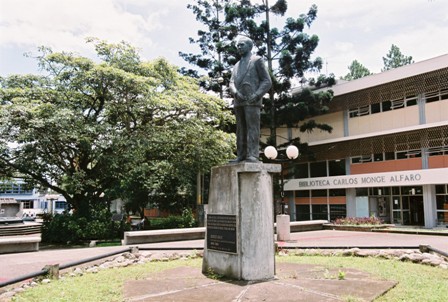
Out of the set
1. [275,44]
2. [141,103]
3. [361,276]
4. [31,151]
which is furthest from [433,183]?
[31,151]

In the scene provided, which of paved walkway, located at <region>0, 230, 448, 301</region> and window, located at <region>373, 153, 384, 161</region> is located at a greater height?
window, located at <region>373, 153, 384, 161</region>

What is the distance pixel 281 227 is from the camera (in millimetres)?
15484

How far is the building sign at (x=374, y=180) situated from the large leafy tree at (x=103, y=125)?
1170 cm

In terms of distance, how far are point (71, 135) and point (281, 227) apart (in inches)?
342

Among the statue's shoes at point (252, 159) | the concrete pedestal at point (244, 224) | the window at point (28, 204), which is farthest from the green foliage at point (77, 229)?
the window at point (28, 204)

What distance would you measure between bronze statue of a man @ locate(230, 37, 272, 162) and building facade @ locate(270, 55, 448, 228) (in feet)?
63.2

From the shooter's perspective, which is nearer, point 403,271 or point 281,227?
point 403,271

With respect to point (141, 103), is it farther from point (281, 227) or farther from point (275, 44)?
point (275, 44)

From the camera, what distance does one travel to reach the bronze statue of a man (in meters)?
7.73

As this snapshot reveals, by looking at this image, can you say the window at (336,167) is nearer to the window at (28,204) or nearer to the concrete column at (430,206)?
the concrete column at (430,206)

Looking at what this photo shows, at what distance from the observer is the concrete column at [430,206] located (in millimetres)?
24672

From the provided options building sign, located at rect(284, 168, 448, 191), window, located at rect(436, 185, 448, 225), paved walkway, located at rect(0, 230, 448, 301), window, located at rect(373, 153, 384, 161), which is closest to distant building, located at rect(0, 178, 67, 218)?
paved walkway, located at rect(0, 230, 448, 301)

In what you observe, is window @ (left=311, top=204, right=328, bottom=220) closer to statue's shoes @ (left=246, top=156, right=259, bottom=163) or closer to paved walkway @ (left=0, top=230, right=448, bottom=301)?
paved walkway @ (left=0, top=230, right=448, bottom=301)

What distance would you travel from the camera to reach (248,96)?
7.71 meters
